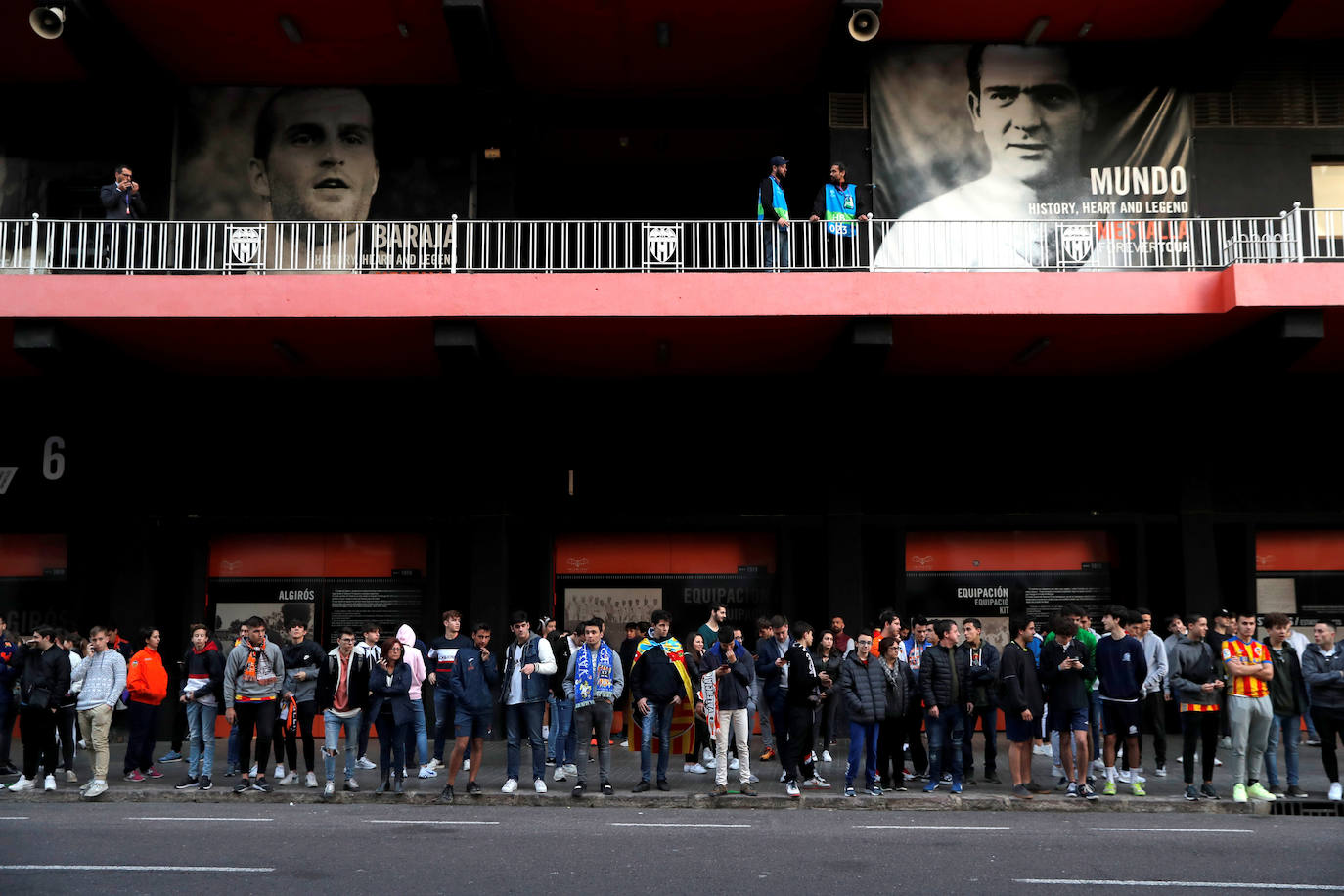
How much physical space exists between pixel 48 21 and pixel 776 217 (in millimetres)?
9736

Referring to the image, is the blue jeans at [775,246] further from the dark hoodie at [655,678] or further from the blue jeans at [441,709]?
the blue jeans at [441,709]

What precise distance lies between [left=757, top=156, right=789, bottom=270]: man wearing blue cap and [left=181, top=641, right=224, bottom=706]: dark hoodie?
26.7 feet

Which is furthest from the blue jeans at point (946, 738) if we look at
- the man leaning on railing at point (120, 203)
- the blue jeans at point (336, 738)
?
the man leaning on railing at point (120, 203)

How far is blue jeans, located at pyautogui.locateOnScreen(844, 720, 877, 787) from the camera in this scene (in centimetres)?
1149

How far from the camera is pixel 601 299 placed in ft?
46.6

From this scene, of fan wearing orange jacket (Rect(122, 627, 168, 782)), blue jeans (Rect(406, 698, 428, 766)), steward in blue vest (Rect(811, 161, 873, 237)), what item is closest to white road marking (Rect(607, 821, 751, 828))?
blue jeans (Rect(406, 698, 428, 766))

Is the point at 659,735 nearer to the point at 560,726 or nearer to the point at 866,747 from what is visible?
the point at 560,726

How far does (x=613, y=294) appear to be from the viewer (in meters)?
14.2

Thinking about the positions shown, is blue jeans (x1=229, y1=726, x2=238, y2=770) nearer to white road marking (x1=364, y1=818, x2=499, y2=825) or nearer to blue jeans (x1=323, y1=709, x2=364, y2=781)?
blue jeans (x1=323, y1=709, x2=364, y2=781)

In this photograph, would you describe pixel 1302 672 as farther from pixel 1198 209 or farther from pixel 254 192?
pixel 254 192

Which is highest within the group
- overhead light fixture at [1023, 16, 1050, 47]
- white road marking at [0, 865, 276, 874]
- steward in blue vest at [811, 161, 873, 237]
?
overhead light fixture at [1023, 16, 1050, 47]

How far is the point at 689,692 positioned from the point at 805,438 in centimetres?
547

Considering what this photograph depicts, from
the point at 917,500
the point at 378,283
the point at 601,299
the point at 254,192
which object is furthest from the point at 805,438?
the point at 254,192

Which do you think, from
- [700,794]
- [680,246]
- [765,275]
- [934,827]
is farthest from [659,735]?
[680,246]
